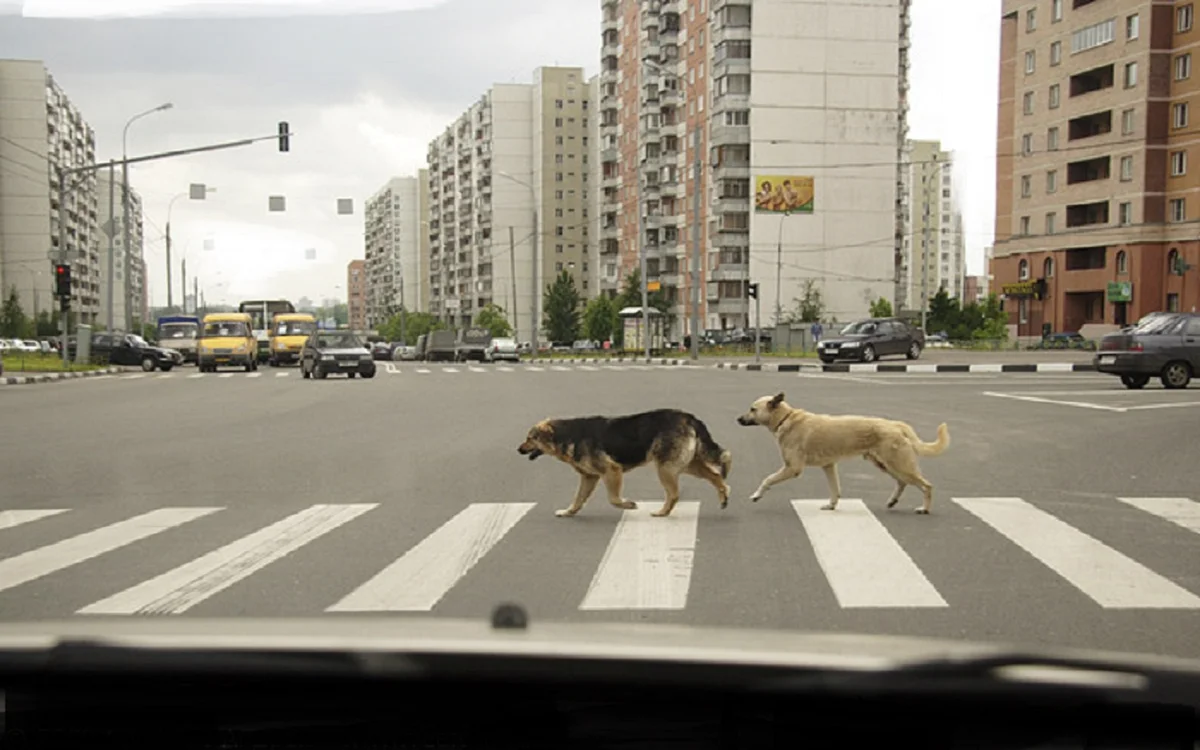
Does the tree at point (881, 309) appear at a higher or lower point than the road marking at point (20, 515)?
higher

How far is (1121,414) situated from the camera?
50.9ft

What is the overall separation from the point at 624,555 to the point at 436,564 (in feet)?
3.61

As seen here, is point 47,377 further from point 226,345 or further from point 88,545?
point 88,545

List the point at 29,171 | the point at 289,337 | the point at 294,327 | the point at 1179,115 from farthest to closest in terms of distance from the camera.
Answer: the point at 29,171 → the point at 1179,115 → the point at 294,327 → the point at 289,337

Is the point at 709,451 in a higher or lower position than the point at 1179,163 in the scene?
lower

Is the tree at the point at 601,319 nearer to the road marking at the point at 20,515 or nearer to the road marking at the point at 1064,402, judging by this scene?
the road marking at the point at 1064,402

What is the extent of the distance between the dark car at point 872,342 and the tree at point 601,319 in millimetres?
47789

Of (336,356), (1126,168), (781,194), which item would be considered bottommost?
(336,356)

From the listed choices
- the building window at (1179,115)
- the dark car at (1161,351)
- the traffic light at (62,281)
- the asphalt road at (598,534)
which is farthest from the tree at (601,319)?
the asphalt road at (598,534)

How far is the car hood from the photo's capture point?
136 cm

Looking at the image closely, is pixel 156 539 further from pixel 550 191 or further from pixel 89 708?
pixel 550 191

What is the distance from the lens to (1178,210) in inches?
2352

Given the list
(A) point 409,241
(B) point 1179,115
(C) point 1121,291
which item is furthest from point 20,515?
(A) point 409,241

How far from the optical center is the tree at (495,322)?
109m
